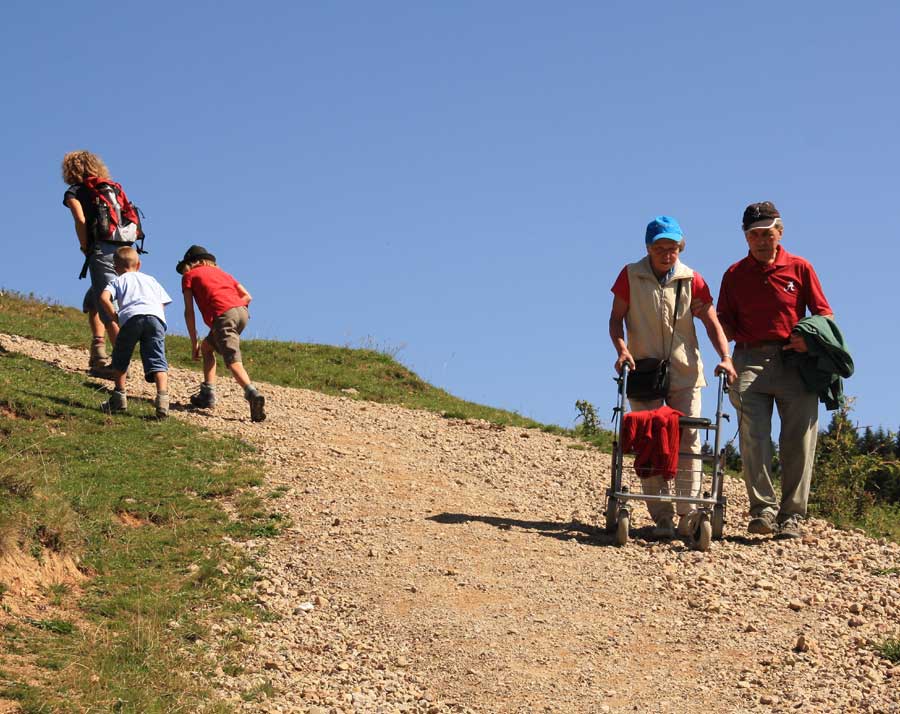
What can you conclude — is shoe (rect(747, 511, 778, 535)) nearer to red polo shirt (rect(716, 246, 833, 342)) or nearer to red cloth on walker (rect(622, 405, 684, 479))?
red cloth on walker (rect(622, 405, 684, 479))

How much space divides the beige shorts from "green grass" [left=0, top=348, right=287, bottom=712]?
3.35 feet

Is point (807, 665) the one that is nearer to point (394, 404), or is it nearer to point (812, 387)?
point (812, 387)

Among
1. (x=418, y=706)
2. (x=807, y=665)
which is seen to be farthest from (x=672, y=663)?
(x=418, y=706)

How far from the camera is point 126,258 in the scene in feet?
42.7

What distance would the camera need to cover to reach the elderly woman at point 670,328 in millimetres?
9961

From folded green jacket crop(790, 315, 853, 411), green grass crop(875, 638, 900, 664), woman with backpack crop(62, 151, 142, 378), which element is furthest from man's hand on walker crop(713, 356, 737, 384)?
woman with backpack crop(62, 151, 142, 378)

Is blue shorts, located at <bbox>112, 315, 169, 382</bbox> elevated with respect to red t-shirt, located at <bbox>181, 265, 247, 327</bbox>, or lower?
lower

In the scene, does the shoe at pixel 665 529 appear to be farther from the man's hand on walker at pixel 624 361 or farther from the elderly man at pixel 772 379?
the man's hand on walker at pixel 624 361

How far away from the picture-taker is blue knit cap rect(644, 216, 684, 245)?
9.87 m

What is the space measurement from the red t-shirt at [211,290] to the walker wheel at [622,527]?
18.0ft

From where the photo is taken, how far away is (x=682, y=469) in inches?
392

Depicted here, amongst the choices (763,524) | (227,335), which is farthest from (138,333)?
(763,524)

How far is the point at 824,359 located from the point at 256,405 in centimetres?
602

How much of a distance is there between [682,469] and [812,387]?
142cm
